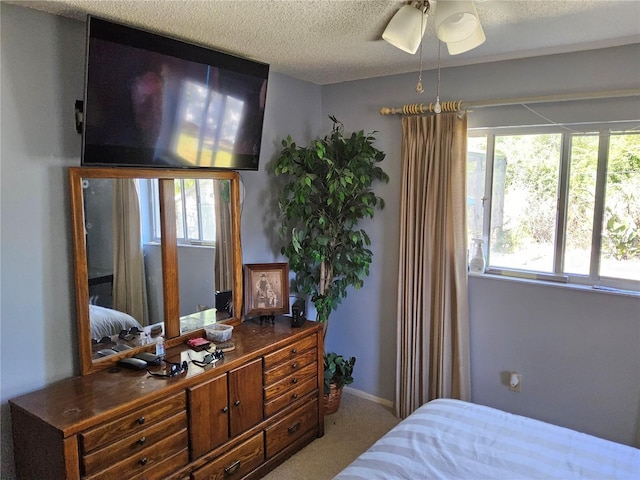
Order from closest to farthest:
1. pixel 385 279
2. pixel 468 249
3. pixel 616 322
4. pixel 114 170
Answer: pixel 114 170
pixel 616 322
pixel 468 249
pixel 385 279

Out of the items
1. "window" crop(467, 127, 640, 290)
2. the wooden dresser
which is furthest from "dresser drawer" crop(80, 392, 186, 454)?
"window" crop(467, 127, 640, 290)

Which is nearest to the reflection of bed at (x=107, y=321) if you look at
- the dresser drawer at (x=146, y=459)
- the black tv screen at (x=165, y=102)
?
the dresser drawer at (x=146, y=459)

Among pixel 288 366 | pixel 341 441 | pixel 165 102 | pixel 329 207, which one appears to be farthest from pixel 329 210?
pixel 341 441

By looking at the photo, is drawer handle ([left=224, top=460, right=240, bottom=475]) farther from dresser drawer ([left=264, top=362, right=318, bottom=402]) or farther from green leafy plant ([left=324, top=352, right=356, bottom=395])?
green leafy plant ([left=324, top=352, right=356, bottom=395])

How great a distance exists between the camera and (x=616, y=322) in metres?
2.52

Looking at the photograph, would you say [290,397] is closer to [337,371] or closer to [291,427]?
[291,427]

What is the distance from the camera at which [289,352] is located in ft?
8.88

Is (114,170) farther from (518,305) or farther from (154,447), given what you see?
(518,305)

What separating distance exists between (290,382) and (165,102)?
5.38ft

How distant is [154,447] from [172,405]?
18 centimetres

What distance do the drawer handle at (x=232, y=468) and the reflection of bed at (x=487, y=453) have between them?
0.85 m

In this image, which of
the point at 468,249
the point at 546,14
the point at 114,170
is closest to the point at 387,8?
the point at 546,14

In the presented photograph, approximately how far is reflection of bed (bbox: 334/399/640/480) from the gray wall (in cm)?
83

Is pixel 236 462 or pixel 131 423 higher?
pixel 131 423
